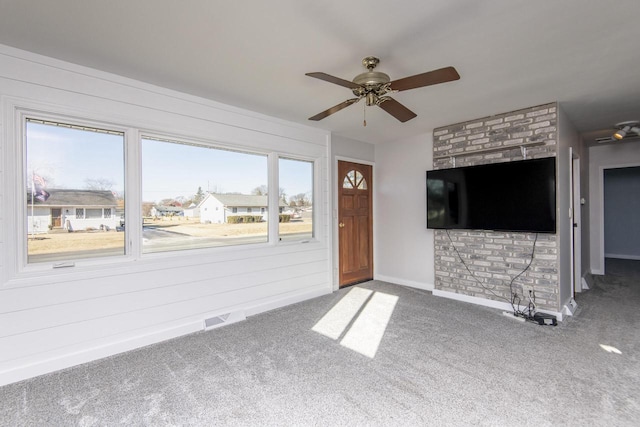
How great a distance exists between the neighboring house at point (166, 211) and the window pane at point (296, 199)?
132 centimetres

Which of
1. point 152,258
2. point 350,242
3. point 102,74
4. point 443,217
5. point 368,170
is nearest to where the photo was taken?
point 102,74

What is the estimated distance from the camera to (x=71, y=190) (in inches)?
100

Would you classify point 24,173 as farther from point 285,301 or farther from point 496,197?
point 496,197

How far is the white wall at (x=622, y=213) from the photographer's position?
684cm

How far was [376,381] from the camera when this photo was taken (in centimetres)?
216

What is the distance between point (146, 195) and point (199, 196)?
54 cm

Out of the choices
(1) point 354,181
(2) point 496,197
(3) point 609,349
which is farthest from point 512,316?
(1) point 354,181

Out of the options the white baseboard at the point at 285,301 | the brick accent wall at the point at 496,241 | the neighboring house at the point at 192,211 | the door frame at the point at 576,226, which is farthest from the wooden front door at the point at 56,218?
the door frame at the point at 576,226

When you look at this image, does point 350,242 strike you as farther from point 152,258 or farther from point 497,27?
point 497,27

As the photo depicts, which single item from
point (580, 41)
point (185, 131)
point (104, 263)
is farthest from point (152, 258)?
point (580, 41)

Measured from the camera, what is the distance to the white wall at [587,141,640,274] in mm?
5359

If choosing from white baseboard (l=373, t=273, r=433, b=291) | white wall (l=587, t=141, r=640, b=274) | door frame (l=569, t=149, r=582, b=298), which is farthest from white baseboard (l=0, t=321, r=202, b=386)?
white wall (l=587, t=141, r=640, b=274)

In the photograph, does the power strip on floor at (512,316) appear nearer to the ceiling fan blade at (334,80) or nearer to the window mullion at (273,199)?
the window mullion at (273,199)

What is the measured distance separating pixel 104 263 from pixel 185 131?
1477mm
